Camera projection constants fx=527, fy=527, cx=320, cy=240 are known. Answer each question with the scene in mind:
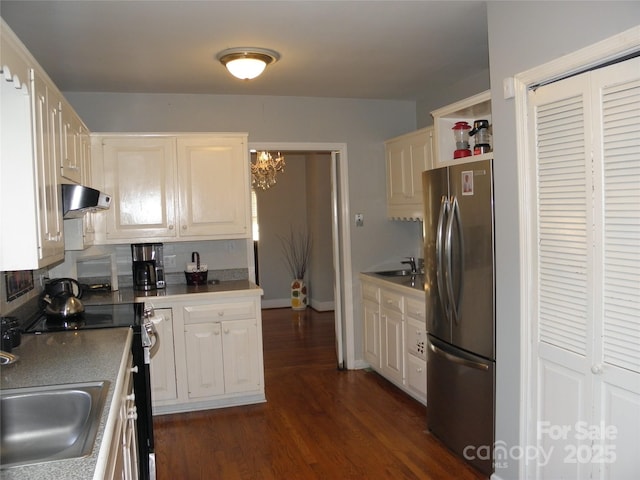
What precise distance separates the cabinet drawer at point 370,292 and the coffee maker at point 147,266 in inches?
68.9

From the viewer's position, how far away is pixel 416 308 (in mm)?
3760

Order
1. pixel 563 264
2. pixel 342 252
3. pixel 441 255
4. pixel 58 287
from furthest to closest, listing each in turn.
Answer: pixel 342 252 → pixel 58 287 → pixel 441 255 → pixel 563 264

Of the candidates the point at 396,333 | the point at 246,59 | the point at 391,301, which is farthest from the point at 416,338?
the point at 246,59

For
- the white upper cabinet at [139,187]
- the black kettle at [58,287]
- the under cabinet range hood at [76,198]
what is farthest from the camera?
the white upper cabinet at [139,187]

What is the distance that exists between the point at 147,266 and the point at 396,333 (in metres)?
2.05

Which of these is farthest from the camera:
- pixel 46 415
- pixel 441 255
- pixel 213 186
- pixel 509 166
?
pixel 213 186

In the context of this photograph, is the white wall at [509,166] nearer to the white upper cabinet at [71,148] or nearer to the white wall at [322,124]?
→ the white upper cabinet at [71,148]

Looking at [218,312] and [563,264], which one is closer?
[563,264]

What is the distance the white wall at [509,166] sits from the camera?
2.34m

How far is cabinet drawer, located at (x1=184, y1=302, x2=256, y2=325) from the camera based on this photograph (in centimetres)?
390

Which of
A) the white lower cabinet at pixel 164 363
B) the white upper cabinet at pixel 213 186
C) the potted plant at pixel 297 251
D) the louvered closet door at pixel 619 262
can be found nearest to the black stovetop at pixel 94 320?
the white lower cabinet at pixel 164 363

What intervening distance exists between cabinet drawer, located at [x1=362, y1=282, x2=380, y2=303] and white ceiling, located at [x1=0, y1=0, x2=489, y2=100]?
1703 millimetres

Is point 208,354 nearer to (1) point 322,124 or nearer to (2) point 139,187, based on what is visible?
(2) point 139,187

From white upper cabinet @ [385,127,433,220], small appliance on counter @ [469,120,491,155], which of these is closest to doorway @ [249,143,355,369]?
white upper cabinet @ [385,127,433,220]
